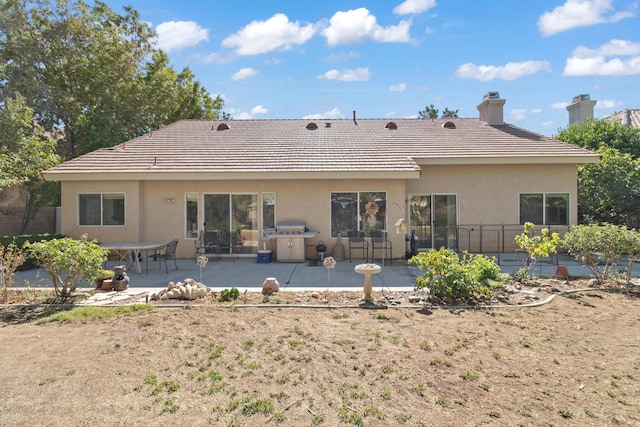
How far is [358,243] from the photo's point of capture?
39.8ft

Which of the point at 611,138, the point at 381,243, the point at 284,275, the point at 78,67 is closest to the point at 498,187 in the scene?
the point at 381,243

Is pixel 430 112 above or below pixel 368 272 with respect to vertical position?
above

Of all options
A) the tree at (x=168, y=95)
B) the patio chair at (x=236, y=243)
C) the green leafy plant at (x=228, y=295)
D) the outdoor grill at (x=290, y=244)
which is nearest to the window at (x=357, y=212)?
the outdoor grill at (x=290, y=244)

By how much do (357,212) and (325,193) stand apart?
3.82 feet

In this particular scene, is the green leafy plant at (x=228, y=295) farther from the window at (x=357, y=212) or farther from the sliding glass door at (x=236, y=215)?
the window at (x=357, y=212)

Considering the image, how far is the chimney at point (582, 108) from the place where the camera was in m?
19.0

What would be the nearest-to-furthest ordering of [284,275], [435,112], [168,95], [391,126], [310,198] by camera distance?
[284,275]
[310,198]
[391,126]
[168,95]
[435,112]

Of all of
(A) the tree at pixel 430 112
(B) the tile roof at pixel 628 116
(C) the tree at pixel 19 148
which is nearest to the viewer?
(C) the tree at pixel 19 148

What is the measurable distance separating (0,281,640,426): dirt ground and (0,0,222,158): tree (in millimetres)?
14979

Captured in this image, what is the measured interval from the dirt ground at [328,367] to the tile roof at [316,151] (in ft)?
20.2

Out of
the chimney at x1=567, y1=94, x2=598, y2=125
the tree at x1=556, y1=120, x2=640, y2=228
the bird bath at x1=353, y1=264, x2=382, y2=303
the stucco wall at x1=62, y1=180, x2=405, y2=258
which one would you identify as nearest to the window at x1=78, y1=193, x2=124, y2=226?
the stucco wall at x1=62, y1=180, x2=405, y2=258

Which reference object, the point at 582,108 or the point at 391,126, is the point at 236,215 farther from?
the point at 582,108

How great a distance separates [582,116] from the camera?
19094 mm

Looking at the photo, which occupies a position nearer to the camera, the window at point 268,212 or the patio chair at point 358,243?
the patio chair at point 358,243
